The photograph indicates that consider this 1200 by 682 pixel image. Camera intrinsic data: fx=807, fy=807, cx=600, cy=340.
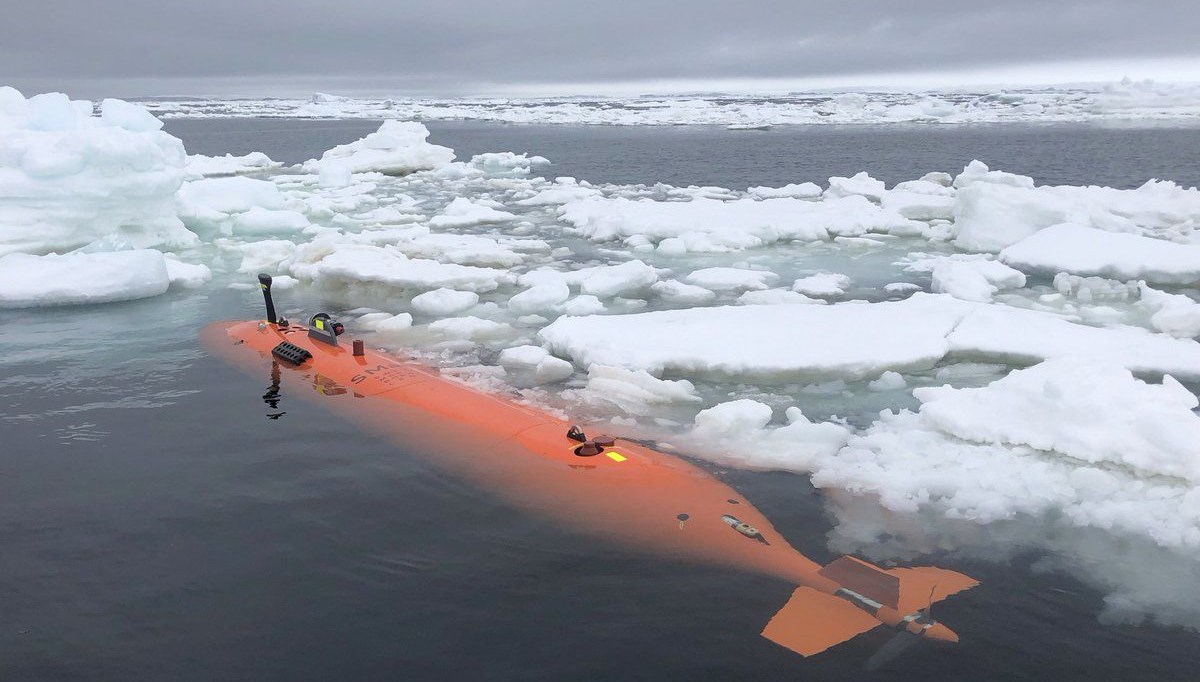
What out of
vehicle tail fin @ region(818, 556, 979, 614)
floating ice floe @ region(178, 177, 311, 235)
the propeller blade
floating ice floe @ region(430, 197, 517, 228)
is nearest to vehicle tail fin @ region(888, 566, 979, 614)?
vehicle tail fin @ region(818, 556, 979, 614)

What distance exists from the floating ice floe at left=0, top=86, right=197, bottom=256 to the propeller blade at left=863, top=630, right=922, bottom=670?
15.0m

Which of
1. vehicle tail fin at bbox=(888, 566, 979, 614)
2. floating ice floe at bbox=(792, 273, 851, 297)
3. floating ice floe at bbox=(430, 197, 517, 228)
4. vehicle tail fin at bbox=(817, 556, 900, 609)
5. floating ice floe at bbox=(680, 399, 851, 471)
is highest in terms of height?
floating ice floe at bbox=(430, 197, 517, 228)

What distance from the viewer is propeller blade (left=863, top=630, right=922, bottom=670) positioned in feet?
15.3

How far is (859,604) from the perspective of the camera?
512cm

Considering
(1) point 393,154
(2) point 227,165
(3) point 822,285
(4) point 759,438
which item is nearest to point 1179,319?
(3) point 822,285

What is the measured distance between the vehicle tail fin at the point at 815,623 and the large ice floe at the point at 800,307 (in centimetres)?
88

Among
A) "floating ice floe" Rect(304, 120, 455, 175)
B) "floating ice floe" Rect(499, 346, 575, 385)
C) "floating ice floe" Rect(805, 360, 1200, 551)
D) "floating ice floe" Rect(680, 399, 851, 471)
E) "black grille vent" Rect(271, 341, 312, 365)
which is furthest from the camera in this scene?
"floating ice floe" Rect(304, 120, 455, 175)

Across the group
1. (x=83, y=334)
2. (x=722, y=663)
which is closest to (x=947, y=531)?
(x=722, y=663)

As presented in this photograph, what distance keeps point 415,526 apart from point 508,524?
2.35 feet

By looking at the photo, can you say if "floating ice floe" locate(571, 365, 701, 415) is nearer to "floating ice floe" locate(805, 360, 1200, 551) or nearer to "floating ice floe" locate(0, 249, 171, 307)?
"floating ice floe" locate(805, 360, 1200, 551)

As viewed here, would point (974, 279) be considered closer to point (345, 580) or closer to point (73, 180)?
point (345, 580)

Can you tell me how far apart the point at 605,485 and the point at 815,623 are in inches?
82.6

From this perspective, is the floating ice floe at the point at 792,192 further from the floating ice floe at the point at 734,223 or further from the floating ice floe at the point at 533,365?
the floating ice floe at the point at 533,365

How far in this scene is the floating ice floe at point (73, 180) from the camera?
561 inches
